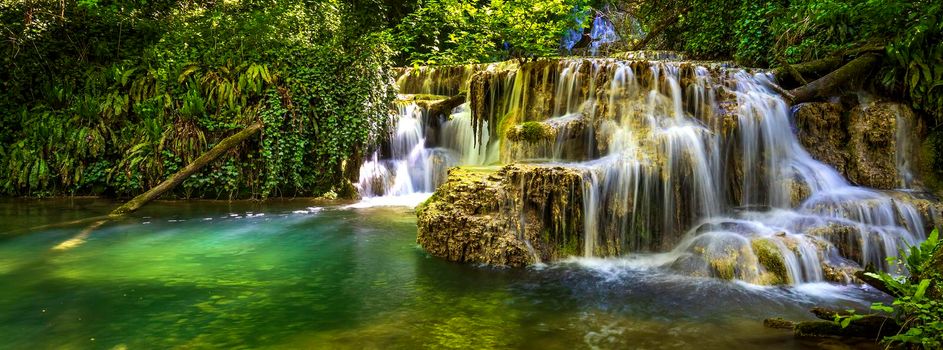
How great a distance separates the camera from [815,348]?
369 centimetres

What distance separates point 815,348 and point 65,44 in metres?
15.5

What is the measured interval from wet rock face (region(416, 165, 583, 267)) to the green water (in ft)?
1.05

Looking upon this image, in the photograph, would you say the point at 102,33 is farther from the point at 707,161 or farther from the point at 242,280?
the point at 707,161

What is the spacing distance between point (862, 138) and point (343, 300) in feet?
27.9

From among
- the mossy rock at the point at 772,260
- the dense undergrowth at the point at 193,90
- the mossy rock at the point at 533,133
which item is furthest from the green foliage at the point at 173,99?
the mossy rock at the point at 772,260

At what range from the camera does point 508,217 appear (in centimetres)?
639

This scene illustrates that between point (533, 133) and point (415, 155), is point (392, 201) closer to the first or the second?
point (415, 155)

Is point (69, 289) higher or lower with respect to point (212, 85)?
lower

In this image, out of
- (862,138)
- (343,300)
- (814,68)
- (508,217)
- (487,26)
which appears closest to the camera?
(343,300)

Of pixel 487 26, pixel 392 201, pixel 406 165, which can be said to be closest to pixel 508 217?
pixel 392 201

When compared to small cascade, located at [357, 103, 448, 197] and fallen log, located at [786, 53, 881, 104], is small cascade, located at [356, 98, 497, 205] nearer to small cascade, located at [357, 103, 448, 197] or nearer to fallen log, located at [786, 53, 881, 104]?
small cascade, located at [357, 103, 448, 197]

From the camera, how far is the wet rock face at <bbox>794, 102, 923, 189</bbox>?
A: 801 centimetres

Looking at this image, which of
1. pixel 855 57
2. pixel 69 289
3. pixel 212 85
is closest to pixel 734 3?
pixel 855 57

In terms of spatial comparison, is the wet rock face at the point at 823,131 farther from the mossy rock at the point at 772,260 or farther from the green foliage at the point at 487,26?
the green foliage at the point at 487,26
